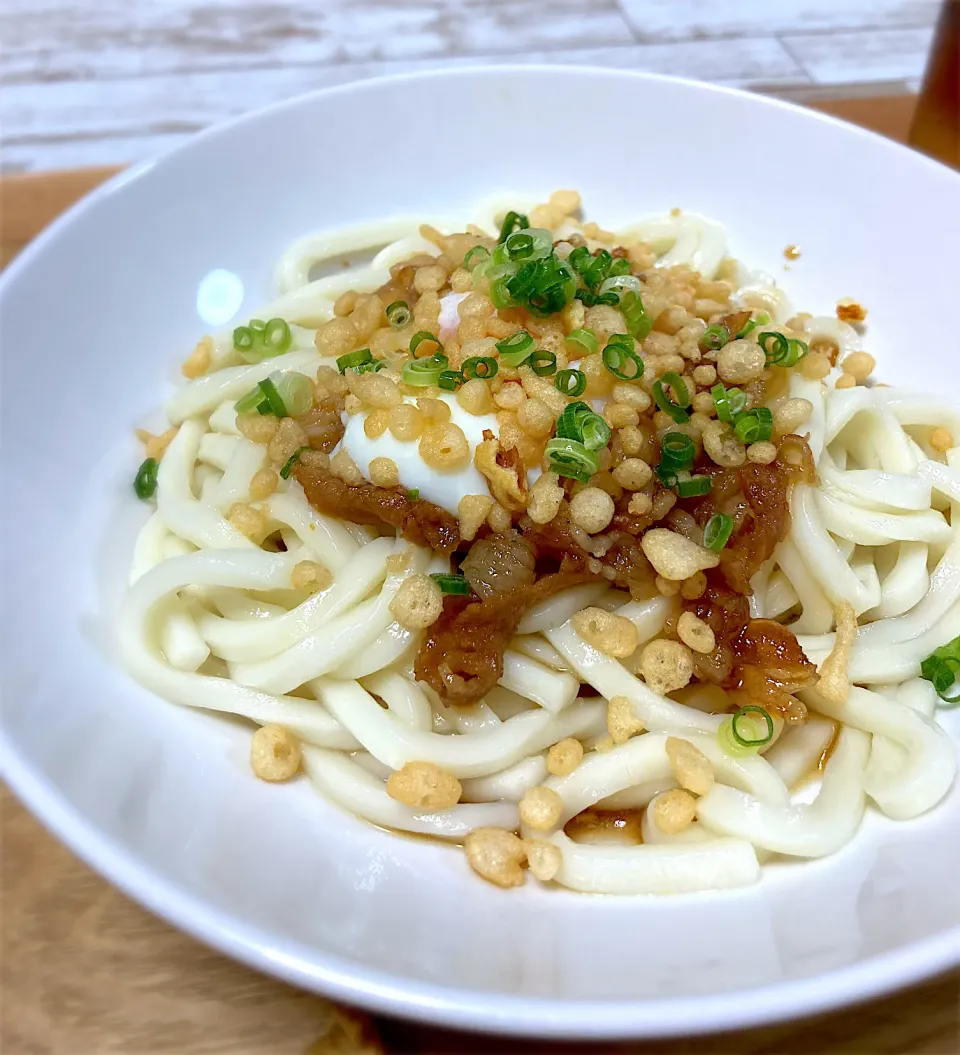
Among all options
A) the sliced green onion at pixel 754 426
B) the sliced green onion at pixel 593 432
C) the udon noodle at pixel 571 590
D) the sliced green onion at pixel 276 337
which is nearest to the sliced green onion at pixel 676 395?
the udon noodle at pixel 571 590

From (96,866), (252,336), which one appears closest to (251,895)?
(96,866)

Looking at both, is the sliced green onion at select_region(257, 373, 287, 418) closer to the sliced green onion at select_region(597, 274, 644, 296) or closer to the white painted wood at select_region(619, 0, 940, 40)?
the sliced green onion at select_region(597, 274, 644, 296)

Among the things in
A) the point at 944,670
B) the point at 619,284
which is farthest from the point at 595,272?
the point at 944,670

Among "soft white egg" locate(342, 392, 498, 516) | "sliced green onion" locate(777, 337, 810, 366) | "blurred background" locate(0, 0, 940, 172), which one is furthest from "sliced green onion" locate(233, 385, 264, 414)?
"blurred background" locate(0, 0, 940, 172)

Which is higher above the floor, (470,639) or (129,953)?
(470,639)

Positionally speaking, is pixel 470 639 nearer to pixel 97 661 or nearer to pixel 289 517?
pixel 289 517

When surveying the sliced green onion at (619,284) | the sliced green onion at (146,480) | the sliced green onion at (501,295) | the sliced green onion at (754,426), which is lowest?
the sliced green onion at (146,480)

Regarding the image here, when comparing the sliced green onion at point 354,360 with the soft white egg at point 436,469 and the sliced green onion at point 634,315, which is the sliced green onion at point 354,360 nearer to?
the soft white egg at point 436,469
